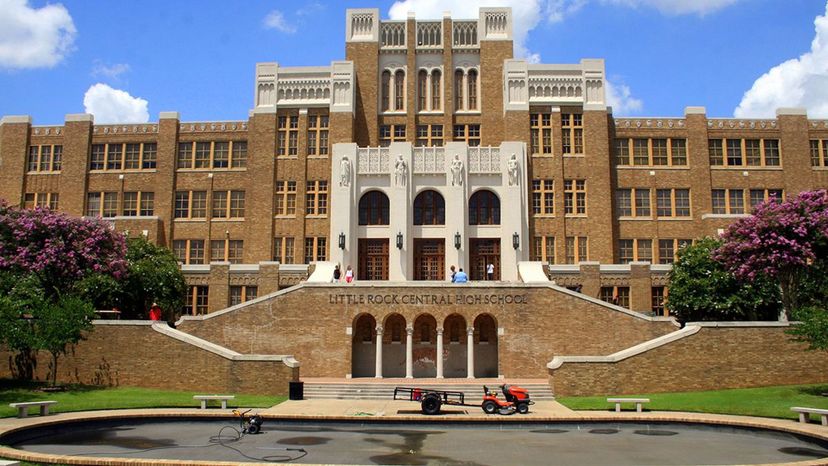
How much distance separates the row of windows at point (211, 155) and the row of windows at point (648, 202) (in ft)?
81.0

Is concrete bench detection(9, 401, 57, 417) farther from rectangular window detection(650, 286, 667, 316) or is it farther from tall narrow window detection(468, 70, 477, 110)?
tall narrow window detection(468, 70, 477, 110)

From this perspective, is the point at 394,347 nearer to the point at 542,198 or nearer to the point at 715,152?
the point at 542,198

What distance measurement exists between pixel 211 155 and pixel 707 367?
33.8 meters

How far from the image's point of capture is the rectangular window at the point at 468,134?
1945 inches

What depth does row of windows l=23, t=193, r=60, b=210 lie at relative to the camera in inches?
1993

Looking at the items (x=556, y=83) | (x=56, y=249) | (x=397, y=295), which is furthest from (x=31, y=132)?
(x=556, y=83)

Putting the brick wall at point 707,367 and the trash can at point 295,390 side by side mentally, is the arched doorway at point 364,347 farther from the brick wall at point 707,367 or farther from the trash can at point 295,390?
the brick wall at point 707,367

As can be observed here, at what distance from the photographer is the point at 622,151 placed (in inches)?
1919

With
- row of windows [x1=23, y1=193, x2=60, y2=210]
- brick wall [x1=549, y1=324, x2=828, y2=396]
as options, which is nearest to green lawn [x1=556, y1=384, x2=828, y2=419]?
brick wall [x1=549, y1=324, x2=828, y2=396]

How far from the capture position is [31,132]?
51.5 metres

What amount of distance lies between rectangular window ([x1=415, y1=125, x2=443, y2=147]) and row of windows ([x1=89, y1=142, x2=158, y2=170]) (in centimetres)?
1772

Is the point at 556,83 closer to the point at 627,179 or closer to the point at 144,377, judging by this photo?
the point at 627,179

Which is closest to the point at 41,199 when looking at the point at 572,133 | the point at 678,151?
the point at 572,133

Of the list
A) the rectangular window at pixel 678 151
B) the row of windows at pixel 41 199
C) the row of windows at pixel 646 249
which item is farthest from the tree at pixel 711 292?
the row of windows at pixel 41 199
